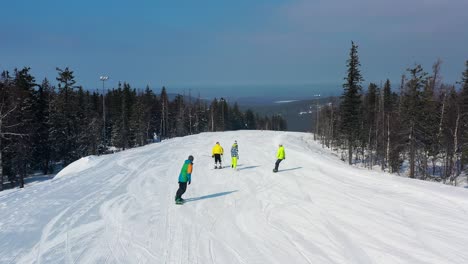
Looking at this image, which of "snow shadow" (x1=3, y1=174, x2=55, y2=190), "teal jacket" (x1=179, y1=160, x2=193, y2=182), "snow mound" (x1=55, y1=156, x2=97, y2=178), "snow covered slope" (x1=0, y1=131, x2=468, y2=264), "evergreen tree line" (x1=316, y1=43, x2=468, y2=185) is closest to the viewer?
"snow covered slope" (x1=0, y1=131, x2=468, y2=264)

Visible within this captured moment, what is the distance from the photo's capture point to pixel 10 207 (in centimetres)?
1353

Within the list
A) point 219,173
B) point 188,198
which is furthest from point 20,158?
point 188,198

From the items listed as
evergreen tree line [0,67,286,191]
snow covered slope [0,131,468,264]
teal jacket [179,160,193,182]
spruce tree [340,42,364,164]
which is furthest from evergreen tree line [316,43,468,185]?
evergreen tree line [0,67,286,191]

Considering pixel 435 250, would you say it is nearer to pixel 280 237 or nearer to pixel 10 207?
pixel 280 237

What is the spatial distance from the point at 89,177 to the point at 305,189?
12344mm

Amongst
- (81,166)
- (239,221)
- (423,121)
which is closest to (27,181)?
(81,166)

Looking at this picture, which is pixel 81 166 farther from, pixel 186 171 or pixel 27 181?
pixel 27 181

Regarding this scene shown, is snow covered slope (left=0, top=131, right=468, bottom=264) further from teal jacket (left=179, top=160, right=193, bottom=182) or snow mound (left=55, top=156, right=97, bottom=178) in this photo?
snow mound (left=55, top=156, right=97, bottom=178)

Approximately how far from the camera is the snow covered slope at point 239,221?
348 inches

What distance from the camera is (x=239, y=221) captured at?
1162cm

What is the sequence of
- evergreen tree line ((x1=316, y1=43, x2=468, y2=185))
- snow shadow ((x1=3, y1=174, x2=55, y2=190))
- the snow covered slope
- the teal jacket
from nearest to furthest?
the snow covered slope, the teal jacket, evergreen tree line ((x1=316, y1=43, x2=468, y2=185)), snow shadow ((x1=3, y1=174, x2=55, y2=190))

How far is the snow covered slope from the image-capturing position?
8852mm

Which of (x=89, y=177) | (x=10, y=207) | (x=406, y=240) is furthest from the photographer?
(x=89, y=177)

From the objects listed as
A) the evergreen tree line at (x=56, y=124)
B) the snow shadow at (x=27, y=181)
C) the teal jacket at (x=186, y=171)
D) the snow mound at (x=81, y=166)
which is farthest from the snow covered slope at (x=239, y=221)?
the snow shadow at (x=27, y=181)
